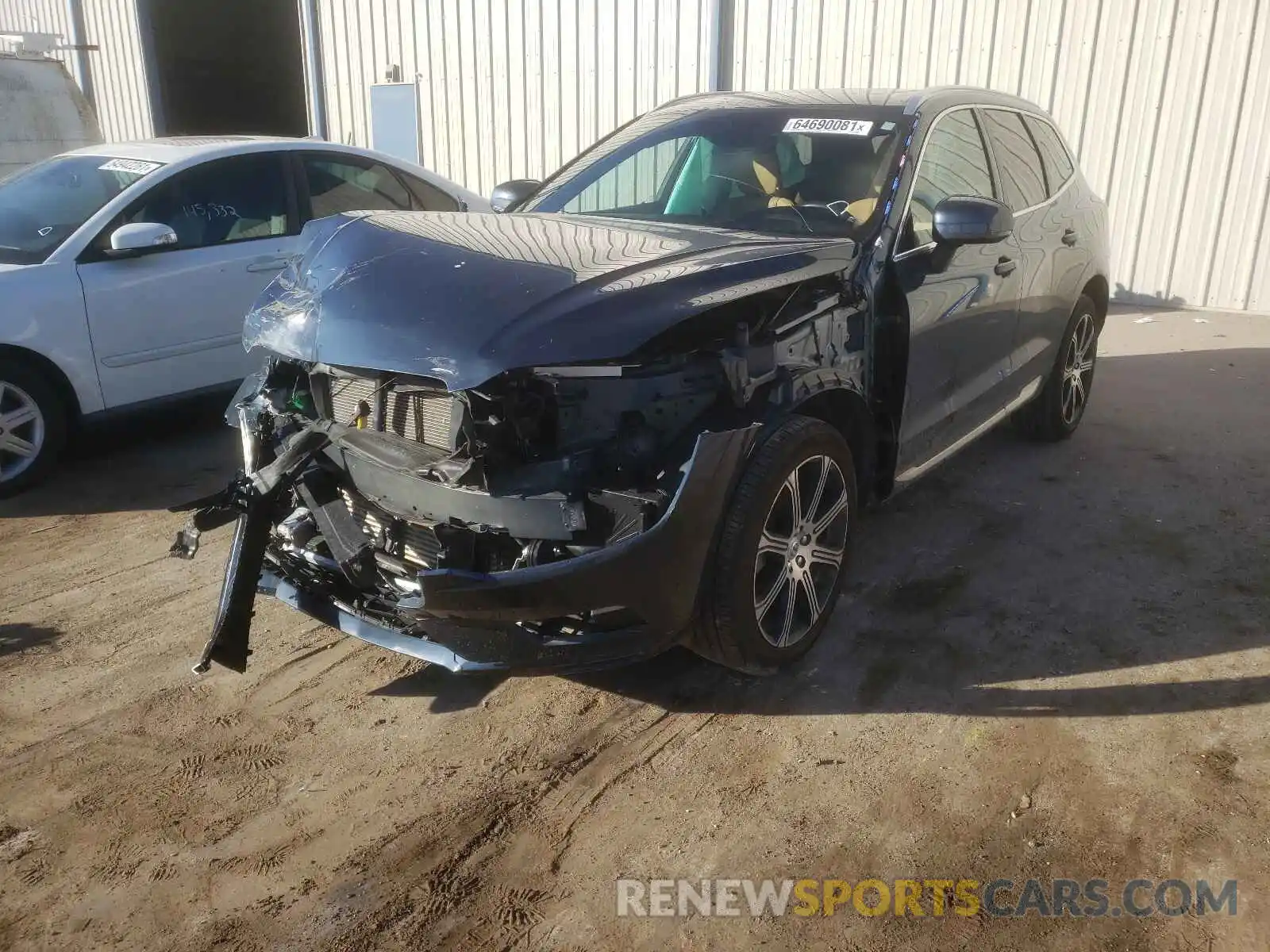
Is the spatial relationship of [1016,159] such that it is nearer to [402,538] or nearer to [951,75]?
[402,538]

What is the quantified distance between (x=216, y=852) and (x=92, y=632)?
1.46m

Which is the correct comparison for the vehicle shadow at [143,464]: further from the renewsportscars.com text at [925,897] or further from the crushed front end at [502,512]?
the renewsportscars.com text at [925,897]

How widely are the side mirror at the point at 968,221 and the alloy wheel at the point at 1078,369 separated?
6.66 feet

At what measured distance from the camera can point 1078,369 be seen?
578 centimetres

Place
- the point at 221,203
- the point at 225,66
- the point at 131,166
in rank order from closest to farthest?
the point at 131,166 < the point at 221,203 < the point at 225,66

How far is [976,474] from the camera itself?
534 centimetres

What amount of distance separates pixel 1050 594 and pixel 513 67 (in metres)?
10.1

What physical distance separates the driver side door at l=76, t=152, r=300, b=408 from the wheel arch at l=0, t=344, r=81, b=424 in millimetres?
152

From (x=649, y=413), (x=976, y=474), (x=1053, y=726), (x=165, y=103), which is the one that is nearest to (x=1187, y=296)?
(x=976, y=474)

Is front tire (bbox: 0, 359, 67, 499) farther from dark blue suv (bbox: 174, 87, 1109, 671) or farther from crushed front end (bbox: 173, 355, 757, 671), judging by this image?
→ crushed front end (bbox: 173, 355, 757, 671)

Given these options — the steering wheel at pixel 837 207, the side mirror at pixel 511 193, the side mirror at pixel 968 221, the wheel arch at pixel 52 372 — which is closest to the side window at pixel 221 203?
the wheel arch at pixel 52 372

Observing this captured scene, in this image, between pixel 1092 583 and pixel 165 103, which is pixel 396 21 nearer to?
pixel 165 103

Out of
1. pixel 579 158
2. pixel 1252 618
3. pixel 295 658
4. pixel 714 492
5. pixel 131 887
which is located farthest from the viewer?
pixel 579 158

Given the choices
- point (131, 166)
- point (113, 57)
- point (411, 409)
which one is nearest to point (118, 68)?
point (113, 57)
